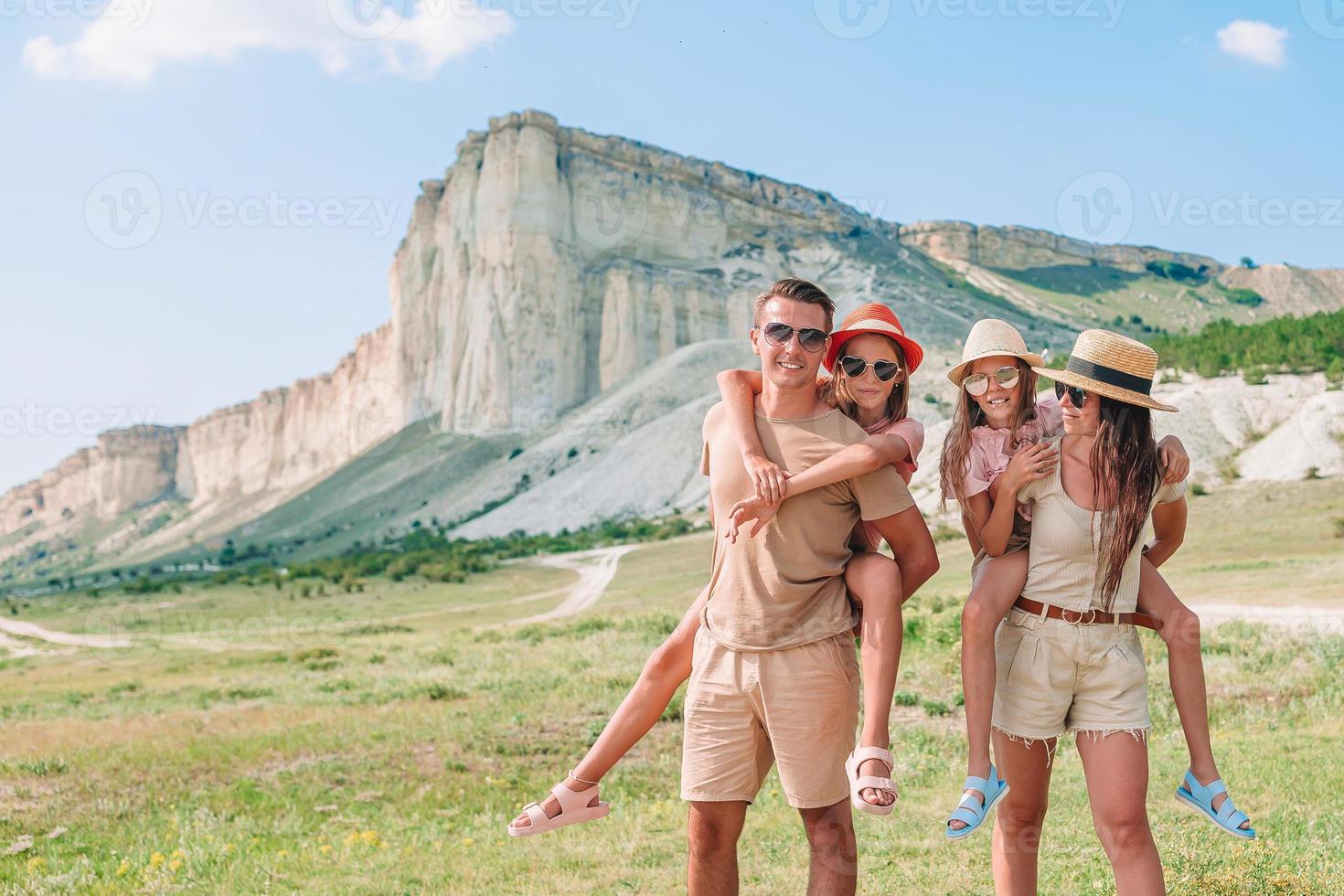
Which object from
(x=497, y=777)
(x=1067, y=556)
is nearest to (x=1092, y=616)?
(x=1067, y=556)

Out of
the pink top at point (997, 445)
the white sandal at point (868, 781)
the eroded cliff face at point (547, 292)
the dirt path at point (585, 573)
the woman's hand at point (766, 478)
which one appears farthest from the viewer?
the eroded cliff face at point (547, 292)

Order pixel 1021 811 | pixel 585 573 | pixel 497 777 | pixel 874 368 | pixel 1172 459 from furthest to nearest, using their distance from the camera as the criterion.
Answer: pixel 585 573 → pixel 497 777 → pixel 874 368 → pixel 1021 811 → pixel 1172 459

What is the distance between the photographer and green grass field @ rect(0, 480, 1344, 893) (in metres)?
5.74

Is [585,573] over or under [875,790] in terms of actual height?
under

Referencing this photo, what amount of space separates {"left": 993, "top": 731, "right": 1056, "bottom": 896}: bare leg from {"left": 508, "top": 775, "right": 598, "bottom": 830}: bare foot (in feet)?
5.40

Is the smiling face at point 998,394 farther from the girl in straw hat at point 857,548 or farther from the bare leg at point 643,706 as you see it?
the bare leg at point 643,706

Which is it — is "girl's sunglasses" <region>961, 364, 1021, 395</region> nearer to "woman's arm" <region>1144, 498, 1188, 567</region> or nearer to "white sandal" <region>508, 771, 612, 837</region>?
"woman's arm" <region>1144, 498, 1188, 567</region>

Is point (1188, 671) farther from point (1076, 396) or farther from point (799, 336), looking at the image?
point (799, 336)

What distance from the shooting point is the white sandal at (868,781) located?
355 centimetres

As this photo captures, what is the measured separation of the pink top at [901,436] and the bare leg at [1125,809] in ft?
3.54

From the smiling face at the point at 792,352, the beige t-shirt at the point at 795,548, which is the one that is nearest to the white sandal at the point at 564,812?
the beige t-shirt at the point at 795,548

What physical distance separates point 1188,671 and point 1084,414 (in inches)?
41.3

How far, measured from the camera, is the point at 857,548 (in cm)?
411

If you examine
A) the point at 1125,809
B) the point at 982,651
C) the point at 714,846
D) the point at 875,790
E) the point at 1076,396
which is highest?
the point at 1076,396
